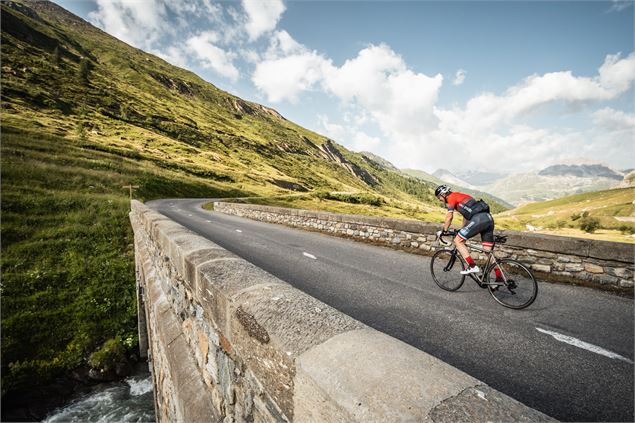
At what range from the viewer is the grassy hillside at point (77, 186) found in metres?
10.7

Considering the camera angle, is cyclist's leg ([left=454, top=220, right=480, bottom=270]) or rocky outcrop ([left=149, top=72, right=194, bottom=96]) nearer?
cyclist's leg ([left=454, top=220, right=480, bottom=270])

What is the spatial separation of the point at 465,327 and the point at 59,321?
45.3 ft

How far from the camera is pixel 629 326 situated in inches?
180

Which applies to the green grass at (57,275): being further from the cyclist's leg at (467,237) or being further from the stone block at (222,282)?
the cyclist's leg at (467,237)

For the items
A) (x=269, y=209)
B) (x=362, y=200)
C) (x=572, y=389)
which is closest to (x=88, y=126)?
(x=362, y=200)

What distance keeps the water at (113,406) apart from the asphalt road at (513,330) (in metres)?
6.70

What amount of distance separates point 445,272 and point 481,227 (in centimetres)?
142

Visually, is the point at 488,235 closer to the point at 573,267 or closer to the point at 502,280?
the point at 502,280

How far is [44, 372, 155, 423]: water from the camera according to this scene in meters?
8.86

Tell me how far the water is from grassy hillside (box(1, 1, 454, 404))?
4.24ft

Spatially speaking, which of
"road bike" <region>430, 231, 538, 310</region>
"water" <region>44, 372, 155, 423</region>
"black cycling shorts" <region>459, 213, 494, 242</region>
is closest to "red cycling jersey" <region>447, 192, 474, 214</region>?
"black cycling shorts" <region>459, 213, 494, 242</region>

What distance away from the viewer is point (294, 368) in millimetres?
1432

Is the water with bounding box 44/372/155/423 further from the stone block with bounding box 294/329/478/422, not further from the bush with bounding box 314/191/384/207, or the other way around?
the bush with bounding box 314/191/384/207

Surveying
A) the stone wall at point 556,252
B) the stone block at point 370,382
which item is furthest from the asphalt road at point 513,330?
the stone block at point 370,382
